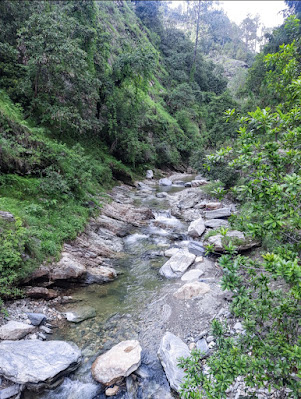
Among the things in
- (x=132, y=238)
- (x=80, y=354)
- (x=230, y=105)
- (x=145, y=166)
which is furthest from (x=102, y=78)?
(x=80, y=354)

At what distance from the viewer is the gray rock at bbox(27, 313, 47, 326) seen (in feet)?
18.8

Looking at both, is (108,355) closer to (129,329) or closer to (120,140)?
(129,329)

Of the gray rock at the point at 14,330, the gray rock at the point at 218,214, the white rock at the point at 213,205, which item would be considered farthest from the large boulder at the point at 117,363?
the white rock at the point at 213,205

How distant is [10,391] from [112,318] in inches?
107

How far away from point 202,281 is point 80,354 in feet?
13.6

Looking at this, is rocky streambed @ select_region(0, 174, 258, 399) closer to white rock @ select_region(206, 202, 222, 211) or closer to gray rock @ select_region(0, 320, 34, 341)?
gray rock @ select_region(0, 320, 34, 341)

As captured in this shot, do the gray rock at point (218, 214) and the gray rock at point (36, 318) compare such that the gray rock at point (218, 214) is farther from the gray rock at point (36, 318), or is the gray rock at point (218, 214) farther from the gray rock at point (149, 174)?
the gray rock at point (149, 174)

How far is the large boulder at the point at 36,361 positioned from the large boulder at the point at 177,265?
411 cm

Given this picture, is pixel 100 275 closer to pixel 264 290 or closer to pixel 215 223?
pixel 264 290

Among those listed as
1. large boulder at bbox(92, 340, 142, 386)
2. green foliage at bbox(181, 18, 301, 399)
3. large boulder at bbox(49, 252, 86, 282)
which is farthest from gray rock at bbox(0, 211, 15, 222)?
green foliage at bbox(181, 18, 301, 399)

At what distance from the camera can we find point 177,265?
28.4ft

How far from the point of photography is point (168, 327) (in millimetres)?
5984

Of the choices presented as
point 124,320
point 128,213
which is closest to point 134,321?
point 124,320

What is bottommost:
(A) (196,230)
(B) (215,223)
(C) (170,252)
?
(C) (170,252)
